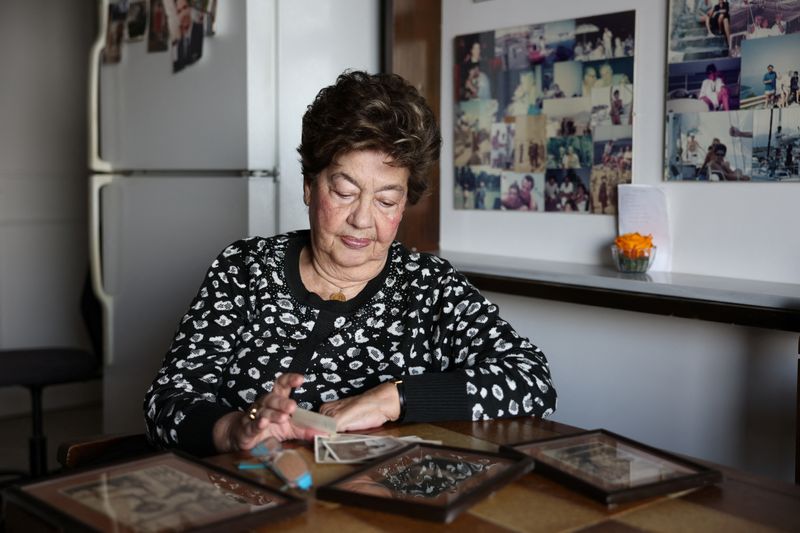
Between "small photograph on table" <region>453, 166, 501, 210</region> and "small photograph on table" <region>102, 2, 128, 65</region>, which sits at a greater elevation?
"small photograph on table" <region>102, 2, 128, 65</region>

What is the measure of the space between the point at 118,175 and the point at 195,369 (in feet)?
5.90

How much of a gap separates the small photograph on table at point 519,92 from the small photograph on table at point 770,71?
0.61m

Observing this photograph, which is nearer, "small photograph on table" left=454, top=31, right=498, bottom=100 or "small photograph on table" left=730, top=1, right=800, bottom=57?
"small photograph on table" left=730, top=1, right=800, bottom=57

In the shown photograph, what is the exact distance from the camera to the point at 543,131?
251cm

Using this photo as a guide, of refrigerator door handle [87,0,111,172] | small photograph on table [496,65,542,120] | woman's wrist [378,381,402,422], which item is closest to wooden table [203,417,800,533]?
woman's wrist [378,381,402,422]

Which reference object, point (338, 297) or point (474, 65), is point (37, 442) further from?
point (474, 65)

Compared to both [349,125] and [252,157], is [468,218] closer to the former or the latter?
[252,157]

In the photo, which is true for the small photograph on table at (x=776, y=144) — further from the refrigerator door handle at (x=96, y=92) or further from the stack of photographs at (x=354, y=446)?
the refrigerator door handle at (x=96, y=92)

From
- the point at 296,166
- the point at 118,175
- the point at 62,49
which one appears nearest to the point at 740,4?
the point at 296,166

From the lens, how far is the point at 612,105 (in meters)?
2.33

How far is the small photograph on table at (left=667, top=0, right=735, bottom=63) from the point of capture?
209 centimetres

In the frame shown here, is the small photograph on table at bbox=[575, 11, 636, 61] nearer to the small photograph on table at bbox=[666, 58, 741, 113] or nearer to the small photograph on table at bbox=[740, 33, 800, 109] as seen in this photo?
the small photograph on table at bbox=[666, 58, 741, 113]

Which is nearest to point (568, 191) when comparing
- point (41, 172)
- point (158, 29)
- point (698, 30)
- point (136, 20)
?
point (698, 30)

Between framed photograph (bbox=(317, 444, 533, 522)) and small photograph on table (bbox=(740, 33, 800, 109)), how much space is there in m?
1.18
